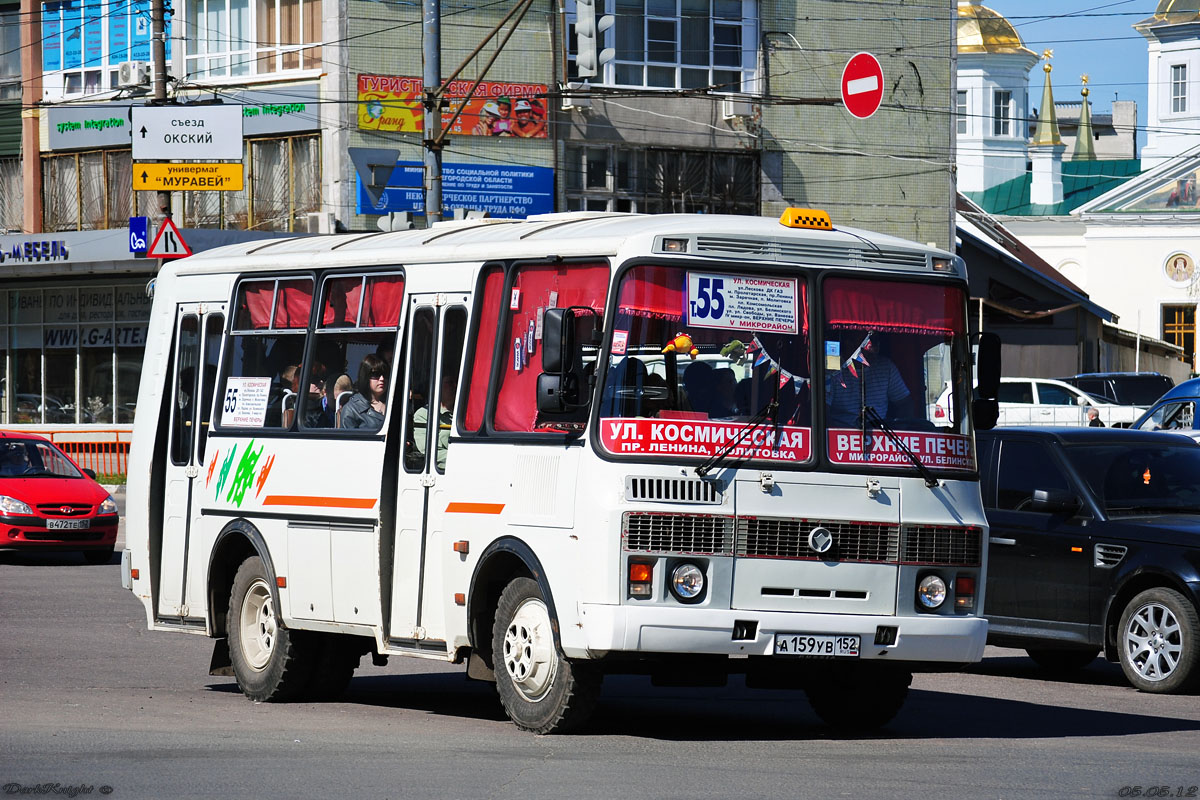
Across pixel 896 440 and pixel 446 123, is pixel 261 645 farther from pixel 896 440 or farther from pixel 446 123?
pixel 446 123

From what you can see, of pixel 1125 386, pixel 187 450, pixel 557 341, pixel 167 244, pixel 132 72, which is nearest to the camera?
pixel 557 341

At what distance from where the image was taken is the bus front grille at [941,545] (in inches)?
384

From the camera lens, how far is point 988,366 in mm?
10188

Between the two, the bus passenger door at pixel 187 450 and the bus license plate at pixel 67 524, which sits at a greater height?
the bus passenger door at pixel 187 450

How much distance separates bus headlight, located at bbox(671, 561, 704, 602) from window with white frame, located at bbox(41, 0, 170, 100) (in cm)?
3278

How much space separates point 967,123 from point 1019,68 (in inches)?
153

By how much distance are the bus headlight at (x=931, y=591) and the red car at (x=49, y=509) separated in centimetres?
1502

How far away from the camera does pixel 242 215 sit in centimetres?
3928

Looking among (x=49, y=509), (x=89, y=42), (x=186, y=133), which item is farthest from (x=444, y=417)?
(x=89, y=42)

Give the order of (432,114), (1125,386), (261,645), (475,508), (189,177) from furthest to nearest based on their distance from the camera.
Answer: (1125,386), (189,177), (432,114), (261,645), (475,508)

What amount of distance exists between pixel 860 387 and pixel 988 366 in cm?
79

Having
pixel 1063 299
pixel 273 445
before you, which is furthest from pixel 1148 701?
pixel 1063 299

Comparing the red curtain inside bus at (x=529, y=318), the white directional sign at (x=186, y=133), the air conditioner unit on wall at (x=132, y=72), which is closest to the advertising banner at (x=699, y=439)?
the red curtain inside bus at (x=529, y=318)
